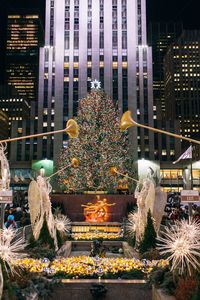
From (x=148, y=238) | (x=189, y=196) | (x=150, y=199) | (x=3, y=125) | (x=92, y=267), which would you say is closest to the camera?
(x=189, y=196)

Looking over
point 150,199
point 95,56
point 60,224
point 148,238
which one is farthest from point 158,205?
point 95,56

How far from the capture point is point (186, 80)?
18238 centimetres

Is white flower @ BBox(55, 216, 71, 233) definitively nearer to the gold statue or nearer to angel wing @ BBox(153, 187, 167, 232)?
angel wing @ BBox(153, 187, 167, 232)

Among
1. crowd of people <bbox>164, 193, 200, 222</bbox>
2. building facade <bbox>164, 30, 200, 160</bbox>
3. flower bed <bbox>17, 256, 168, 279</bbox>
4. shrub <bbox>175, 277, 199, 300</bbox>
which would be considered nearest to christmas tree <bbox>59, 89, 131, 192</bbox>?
crowd of people <bbox>164, 193, 200, 222</bbox>

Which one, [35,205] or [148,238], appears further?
[35,205]

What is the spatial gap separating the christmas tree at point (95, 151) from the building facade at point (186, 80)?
141 m

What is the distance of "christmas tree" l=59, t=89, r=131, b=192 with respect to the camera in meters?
40.9

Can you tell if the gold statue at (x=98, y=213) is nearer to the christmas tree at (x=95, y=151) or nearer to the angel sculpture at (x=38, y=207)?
the christmas tree at (x=95, y=151)

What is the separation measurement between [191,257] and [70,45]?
257 ft

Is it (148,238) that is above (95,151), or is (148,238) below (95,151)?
below

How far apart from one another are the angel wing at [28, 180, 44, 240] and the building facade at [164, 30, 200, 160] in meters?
172

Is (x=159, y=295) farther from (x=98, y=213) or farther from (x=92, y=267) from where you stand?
(x=98, y=213)

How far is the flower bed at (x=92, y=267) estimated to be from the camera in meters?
10.6

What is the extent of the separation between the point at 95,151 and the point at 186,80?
152m
